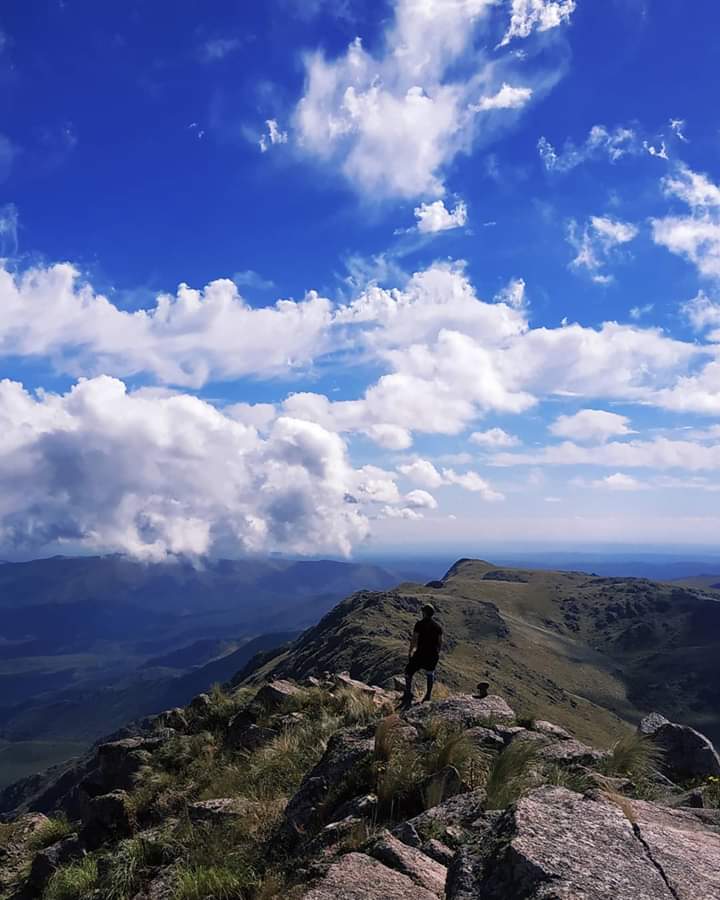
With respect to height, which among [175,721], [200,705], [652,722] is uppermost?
[652,722]

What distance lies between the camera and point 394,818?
381 inches

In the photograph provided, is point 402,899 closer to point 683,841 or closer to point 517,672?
point 683,841

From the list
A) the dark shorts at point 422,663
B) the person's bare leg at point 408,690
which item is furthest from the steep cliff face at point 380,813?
the dark shorts at point 422,663

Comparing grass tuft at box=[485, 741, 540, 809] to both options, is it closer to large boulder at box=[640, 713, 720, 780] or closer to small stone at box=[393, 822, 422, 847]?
small stone at box=[393, 822, 422, 847]

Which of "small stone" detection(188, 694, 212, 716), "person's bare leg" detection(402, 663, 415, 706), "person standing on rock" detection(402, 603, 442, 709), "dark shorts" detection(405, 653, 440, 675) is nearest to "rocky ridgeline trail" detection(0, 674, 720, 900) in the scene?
"person's bare leg" detection(402, 663, 415, 706)

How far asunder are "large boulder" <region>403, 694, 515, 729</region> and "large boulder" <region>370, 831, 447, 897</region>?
5297 mm

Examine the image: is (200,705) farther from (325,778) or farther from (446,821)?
(446,821)

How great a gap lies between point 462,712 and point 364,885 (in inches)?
318

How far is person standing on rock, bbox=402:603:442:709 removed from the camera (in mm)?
18641

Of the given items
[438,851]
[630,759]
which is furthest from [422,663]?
[438,851]

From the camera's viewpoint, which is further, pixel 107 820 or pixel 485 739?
pixel 107 820

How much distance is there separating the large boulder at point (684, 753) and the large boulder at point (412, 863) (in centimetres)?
908

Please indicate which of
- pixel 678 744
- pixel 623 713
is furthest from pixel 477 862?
pixel 623 713

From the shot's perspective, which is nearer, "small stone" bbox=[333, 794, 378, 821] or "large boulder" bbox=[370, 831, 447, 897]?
"large boulder" bbox=[370, 831, 447, 897]
